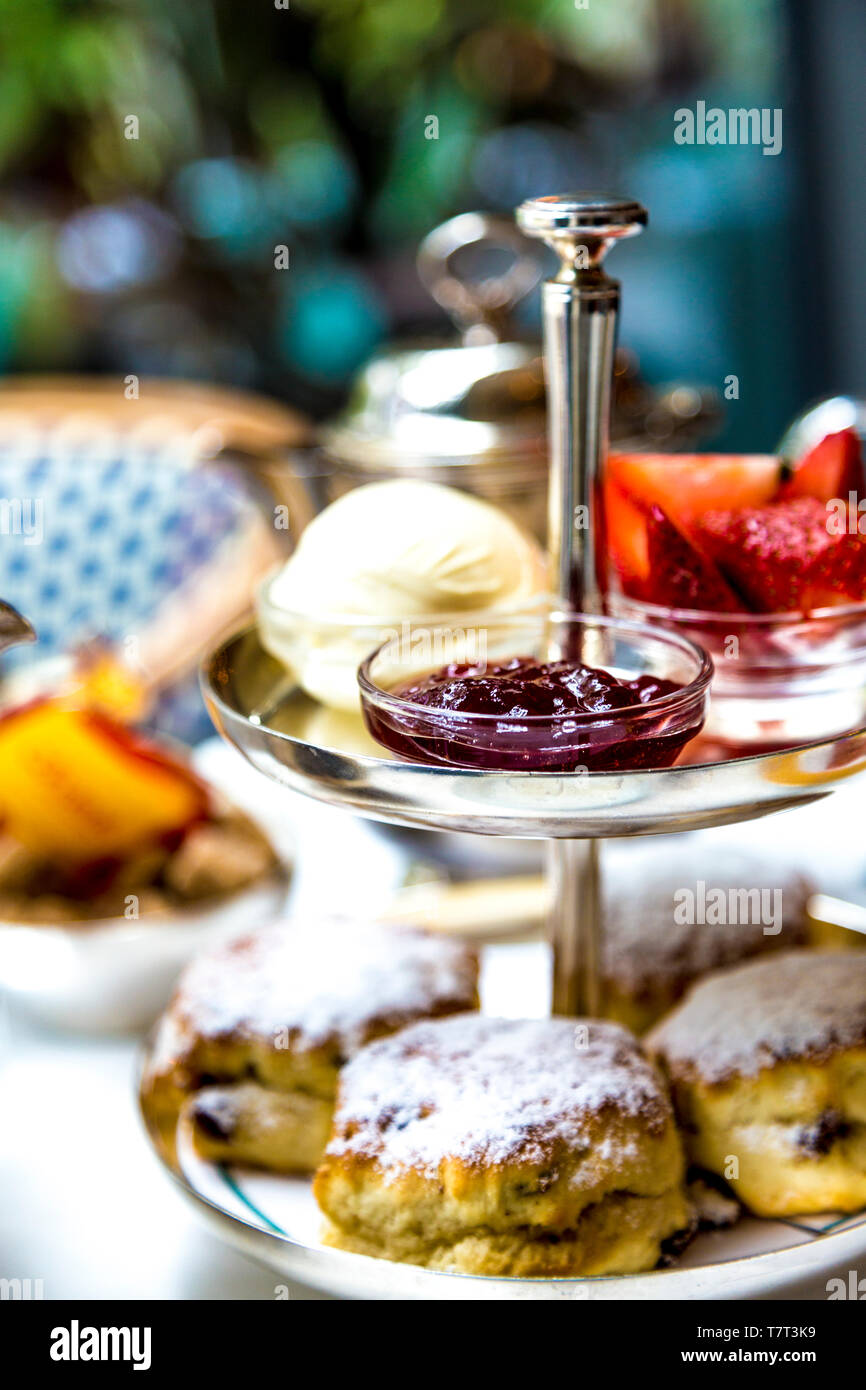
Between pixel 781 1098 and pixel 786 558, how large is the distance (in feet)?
0.58

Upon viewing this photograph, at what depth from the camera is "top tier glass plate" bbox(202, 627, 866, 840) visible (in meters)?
0.38

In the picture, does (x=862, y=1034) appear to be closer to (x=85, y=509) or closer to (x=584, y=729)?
(x=584, y=729)

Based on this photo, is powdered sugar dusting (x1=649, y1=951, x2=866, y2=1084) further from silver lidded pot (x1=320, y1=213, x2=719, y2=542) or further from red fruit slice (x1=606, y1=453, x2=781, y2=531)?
silver lidded pot (x1=320, y1=213, x2=719, y2=542)

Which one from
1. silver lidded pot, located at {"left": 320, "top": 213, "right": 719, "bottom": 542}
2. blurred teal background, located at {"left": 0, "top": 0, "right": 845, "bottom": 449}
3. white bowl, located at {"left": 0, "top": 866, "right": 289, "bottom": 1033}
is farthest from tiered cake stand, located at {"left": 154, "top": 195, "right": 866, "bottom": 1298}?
blurred teal background, located at {"left": 0, "top": 0, "right": 845, "bottom": 449}

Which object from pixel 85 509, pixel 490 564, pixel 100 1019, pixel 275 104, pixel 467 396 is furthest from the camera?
pixel 275 104

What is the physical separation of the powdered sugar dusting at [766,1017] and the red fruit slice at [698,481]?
0.17 m

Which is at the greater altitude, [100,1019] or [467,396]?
[467,396]

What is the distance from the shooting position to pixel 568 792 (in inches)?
14.9

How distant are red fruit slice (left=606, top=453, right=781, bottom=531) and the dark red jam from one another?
0.33 ft

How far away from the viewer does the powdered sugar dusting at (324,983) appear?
50 cm

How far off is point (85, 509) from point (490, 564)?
2.87 ft

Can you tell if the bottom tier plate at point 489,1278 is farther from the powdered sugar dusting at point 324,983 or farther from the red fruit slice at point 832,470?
the red fruit slice at point 832,470

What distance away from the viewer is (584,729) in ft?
1.26
